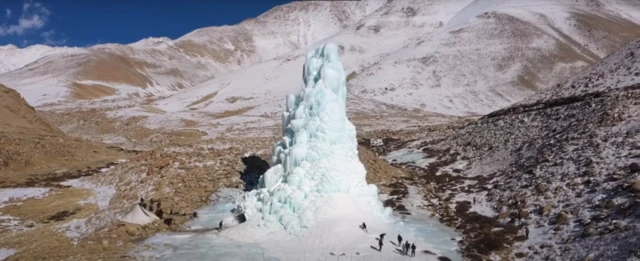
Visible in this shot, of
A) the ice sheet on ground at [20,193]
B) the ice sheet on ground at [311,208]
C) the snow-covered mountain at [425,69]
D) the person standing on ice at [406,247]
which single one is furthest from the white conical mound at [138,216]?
the snow-covered mountain at [425,69]

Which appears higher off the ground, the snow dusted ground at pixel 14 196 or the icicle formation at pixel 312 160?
the icicle formation at pixel 312 160

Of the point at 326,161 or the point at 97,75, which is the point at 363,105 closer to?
the point at 326,161

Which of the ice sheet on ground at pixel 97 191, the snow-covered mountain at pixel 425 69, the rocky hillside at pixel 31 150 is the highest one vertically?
the snow-covered mountain at pixel 425 69

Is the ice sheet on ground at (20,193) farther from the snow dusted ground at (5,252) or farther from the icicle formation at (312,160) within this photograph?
the icicle formation at (312,160)

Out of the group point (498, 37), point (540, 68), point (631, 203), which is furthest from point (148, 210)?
point (498, 37)

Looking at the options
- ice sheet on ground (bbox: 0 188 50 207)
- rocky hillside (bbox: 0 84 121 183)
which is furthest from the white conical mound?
rocky hillside (bbox: 0 84 121 183)

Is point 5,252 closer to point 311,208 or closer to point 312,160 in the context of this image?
point 311,208

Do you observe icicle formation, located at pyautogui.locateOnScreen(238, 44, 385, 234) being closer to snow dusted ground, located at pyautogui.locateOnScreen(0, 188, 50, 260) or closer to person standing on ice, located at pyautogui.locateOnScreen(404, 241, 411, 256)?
person standing on ice, located at pyautogui.locateOnScreen(404, 241, 411, 256)

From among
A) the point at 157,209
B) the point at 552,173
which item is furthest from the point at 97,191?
the point at 552,173
